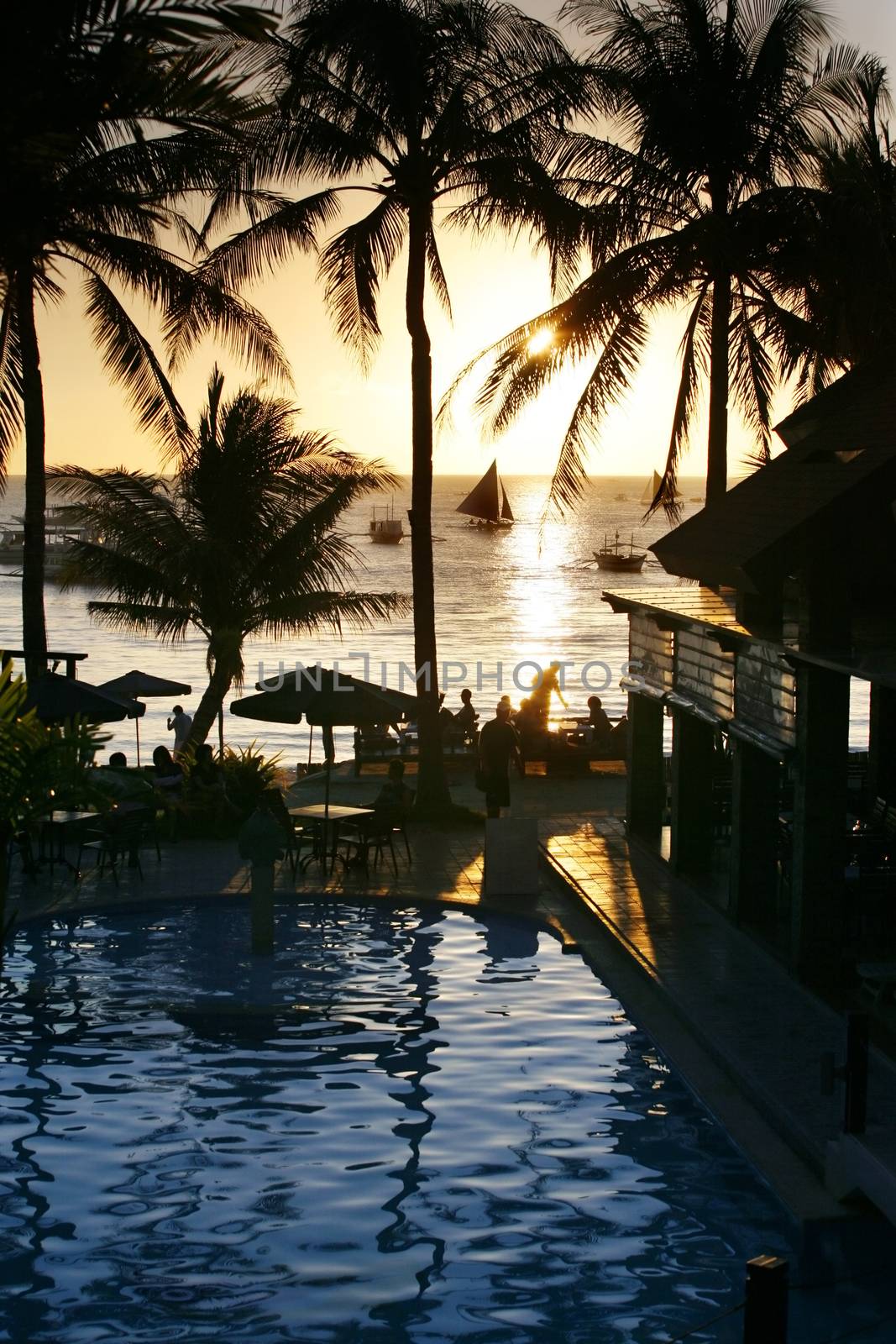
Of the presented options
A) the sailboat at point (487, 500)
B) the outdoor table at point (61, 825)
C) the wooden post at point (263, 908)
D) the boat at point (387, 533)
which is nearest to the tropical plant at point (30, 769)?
the wooden post at point (263, 908)

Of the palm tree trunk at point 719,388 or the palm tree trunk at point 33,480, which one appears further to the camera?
the palm tree trunk at point 33,480

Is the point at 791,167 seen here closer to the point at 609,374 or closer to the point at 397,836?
the point at 609,374

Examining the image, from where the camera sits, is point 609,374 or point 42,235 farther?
point 609,374

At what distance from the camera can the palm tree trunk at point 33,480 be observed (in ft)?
69.9

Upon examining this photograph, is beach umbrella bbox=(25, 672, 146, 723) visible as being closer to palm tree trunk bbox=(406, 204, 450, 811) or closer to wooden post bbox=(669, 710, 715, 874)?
palm tree trunk bbox=(406, 204, 450, 811)

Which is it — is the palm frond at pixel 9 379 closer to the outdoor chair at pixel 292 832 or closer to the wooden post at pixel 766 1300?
the outdoor chair at pixel 292 832

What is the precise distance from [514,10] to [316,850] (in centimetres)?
1096

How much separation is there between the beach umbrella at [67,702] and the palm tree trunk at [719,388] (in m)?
8.18

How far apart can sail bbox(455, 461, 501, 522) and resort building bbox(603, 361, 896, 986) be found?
3003 inches

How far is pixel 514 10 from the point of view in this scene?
775 inches

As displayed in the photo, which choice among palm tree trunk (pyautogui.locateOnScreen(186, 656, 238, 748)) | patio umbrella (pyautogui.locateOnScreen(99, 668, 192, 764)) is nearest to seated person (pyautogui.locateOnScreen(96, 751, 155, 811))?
patio umbrella (pyautogui.locateOnScreen(99, 668, 192, 764))

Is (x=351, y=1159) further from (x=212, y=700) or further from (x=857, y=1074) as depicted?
(x=212, y=700)

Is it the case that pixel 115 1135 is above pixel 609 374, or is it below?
below

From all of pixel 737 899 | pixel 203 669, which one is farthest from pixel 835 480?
pixel 203 669
